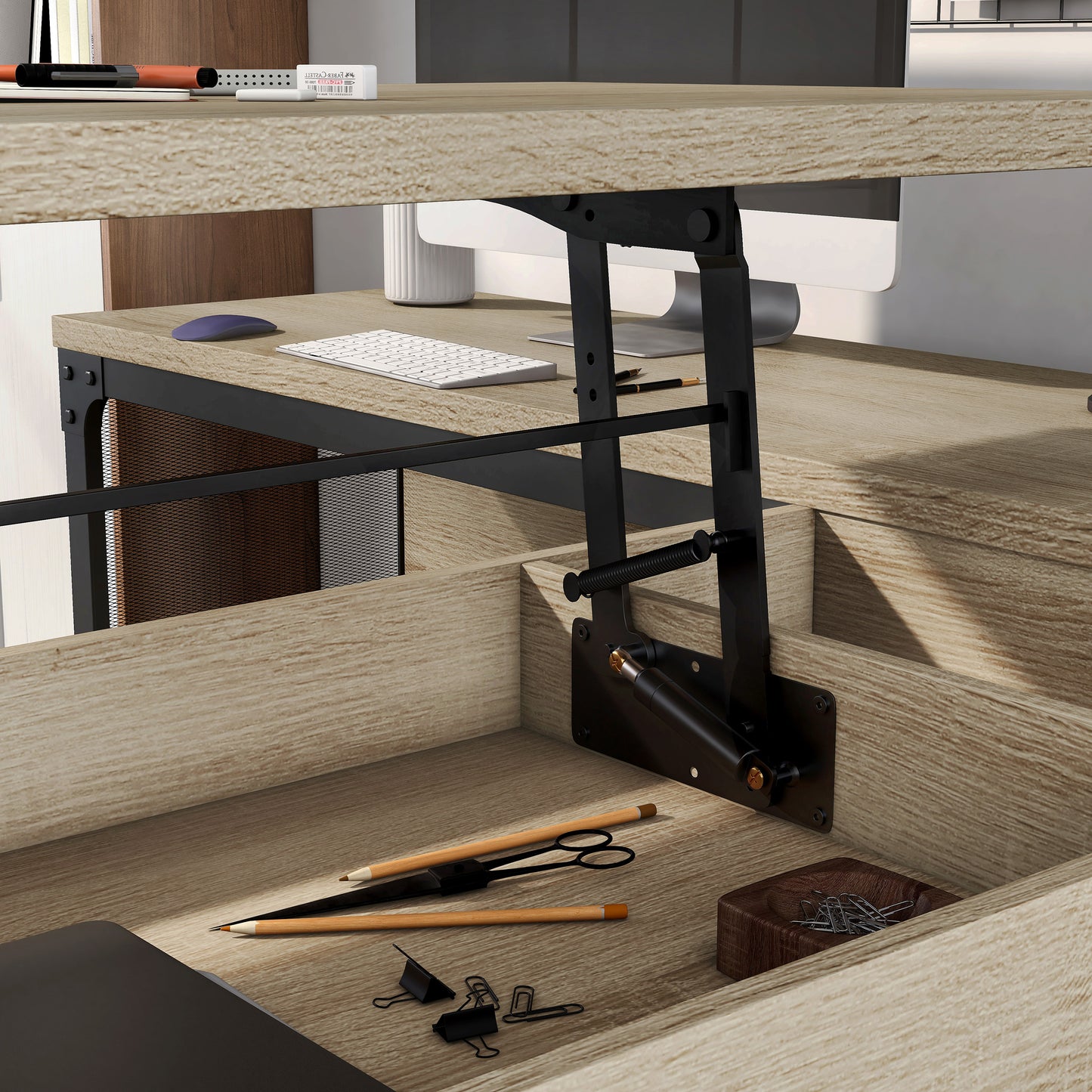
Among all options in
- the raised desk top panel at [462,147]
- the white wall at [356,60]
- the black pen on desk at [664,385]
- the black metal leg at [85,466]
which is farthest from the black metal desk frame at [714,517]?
the white wall at [356,60]

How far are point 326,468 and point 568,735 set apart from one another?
0.30 metres

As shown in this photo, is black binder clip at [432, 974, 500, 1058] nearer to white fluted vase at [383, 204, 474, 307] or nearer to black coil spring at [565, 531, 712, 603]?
black coil spring at [565, 531, 712, 603]

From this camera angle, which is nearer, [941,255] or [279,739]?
[279,739]

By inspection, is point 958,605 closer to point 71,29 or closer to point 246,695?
point 246,695

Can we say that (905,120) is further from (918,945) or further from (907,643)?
(907,643)

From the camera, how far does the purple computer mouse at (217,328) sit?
Result: 174 centimetres

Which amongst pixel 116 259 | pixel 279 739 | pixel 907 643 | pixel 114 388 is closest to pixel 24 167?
pixel 279 739

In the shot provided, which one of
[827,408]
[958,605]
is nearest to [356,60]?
[827,408]

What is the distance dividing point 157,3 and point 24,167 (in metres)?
2.54

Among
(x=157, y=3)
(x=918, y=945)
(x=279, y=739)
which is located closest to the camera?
(x=918, y=945)

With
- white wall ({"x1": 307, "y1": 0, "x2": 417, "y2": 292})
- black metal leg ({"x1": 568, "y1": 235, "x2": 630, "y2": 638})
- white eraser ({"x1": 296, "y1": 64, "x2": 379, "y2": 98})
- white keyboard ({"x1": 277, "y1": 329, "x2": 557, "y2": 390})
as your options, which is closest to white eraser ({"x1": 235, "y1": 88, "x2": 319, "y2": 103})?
white eraser ({"x1": 296, "y1": 64, "x2": 379, "y2": 98})

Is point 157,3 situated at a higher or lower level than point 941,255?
higher

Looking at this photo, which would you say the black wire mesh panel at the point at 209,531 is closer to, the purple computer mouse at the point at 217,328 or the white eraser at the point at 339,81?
the purple computer mouse at the point at 217,328

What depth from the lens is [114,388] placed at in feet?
6.15
